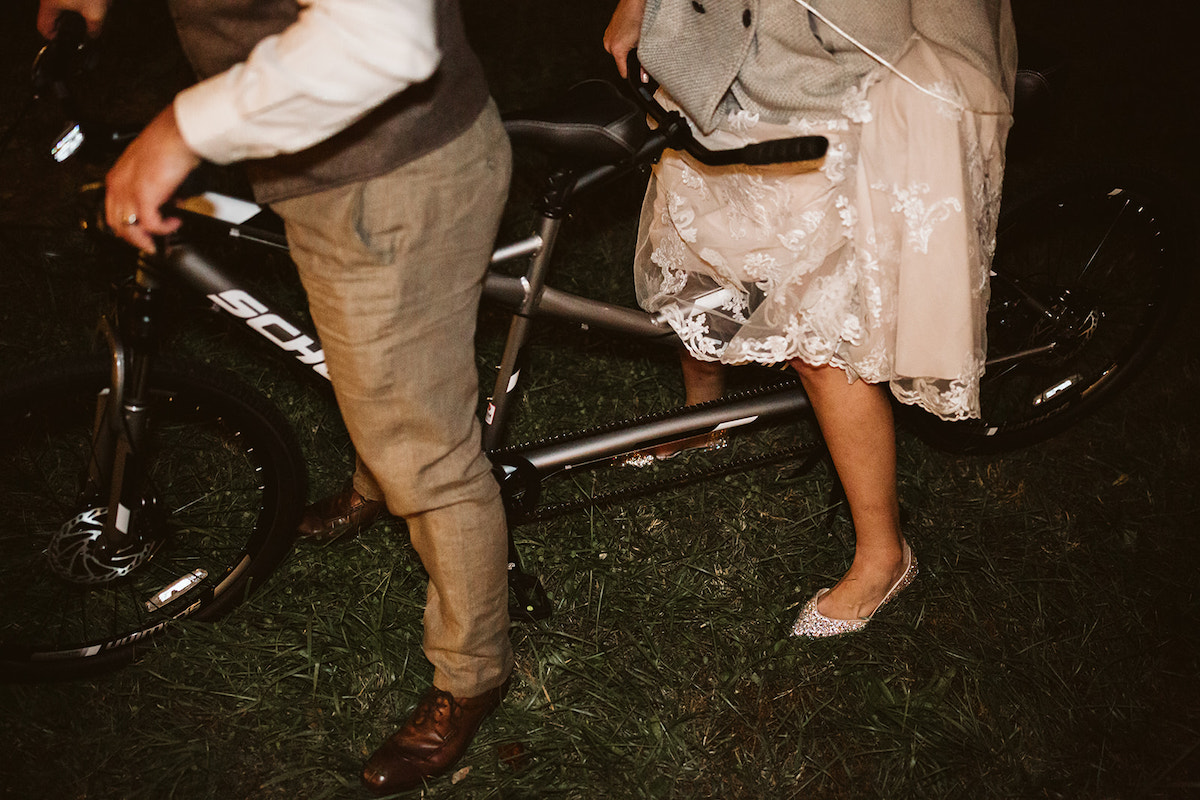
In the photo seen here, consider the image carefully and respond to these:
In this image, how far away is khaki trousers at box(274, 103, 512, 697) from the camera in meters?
1.35

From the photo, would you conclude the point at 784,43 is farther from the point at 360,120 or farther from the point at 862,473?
the point at 862,473

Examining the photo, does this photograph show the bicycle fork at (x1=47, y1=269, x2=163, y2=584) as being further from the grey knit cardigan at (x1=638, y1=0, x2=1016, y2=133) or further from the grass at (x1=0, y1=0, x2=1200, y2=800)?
the grey knit cardigan at (x1=638, y1=0, x2=1016, y2=133)

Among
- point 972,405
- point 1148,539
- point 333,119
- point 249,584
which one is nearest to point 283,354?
point 249,584

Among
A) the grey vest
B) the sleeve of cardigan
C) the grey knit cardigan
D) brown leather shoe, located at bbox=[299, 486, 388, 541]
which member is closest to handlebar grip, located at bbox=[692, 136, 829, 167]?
the grey knit cardigan

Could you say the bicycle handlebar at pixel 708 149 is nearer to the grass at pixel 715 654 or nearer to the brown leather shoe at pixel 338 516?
the grass at pixel 715 654

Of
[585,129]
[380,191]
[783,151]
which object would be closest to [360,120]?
[380,191]

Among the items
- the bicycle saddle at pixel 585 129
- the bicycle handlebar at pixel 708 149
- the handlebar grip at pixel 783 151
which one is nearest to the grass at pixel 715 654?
the bicycle saddle at pixel 585 129

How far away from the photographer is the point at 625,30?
1.93m

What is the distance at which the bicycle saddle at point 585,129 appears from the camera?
5.40ft

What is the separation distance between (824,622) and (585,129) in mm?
1566

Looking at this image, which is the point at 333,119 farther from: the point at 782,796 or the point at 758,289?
the point at 782,796

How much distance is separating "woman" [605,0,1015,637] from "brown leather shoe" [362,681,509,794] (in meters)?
1.09

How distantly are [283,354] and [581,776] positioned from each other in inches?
51.2

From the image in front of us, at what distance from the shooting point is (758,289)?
2041mm
